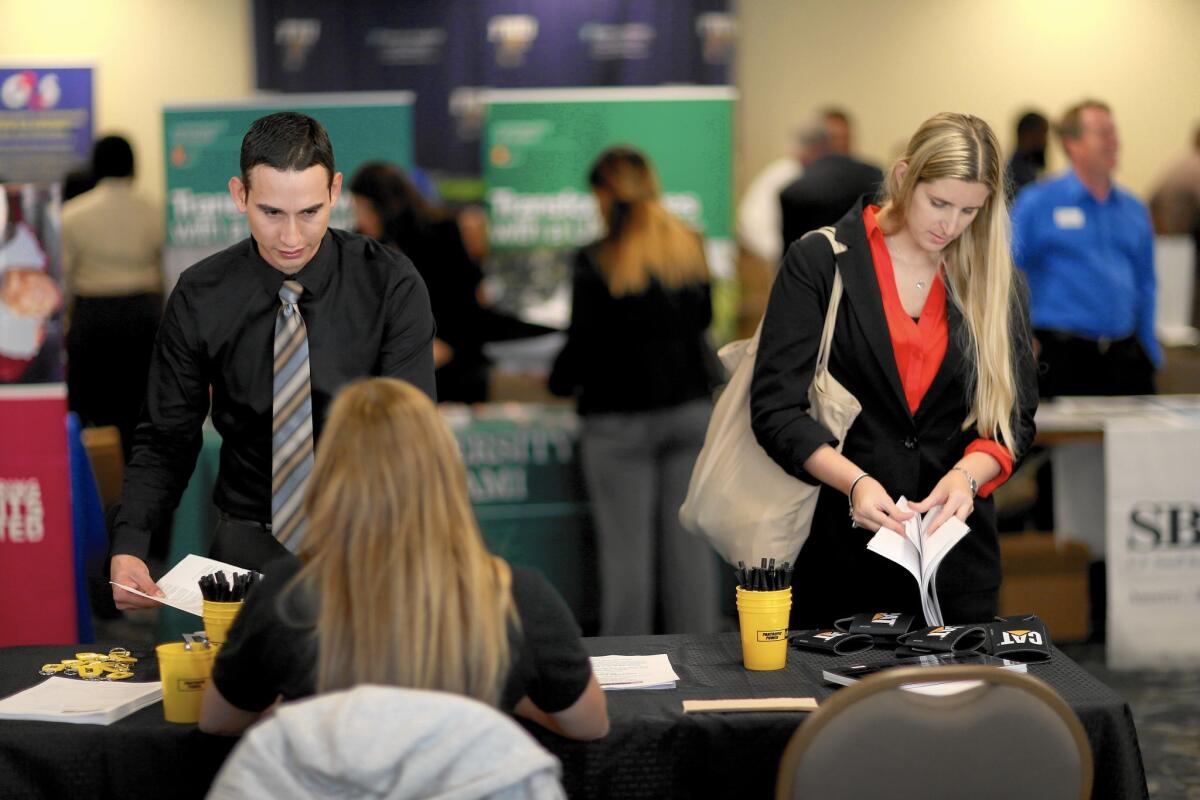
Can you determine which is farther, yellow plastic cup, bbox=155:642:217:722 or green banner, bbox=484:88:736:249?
green banner, bbox=484:88:736:249

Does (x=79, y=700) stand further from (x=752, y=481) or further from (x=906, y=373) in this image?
(x=906, y=373)

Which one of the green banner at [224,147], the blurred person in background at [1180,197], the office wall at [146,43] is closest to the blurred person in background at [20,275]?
the green banner at [224,147]

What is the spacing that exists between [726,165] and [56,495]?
3.24 metres

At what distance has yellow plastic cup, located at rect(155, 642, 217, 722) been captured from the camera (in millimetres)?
2027

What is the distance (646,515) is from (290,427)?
2.36 meters

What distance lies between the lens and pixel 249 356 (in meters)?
2.38

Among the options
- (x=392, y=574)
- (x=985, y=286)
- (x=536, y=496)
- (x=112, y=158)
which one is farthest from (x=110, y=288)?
(x=392, y=574)

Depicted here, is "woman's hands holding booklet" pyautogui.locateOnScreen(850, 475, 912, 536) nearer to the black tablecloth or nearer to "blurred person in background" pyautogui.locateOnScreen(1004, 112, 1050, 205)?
the black tablecloth

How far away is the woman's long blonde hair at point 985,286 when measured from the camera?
2482 millimetres

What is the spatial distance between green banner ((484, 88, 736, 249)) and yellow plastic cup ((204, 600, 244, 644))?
4.31 m

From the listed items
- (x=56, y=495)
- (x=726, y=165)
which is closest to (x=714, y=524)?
(x=56, y=495)

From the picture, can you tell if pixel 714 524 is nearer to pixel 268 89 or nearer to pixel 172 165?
pixel 172 165

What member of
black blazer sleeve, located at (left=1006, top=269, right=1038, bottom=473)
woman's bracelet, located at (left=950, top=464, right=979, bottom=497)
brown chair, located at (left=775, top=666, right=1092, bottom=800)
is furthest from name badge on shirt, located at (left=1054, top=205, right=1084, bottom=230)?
brown chair, located at (left=775, top=666, right=1092, bottom=800)

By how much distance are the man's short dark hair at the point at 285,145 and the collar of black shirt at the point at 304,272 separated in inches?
6.4
